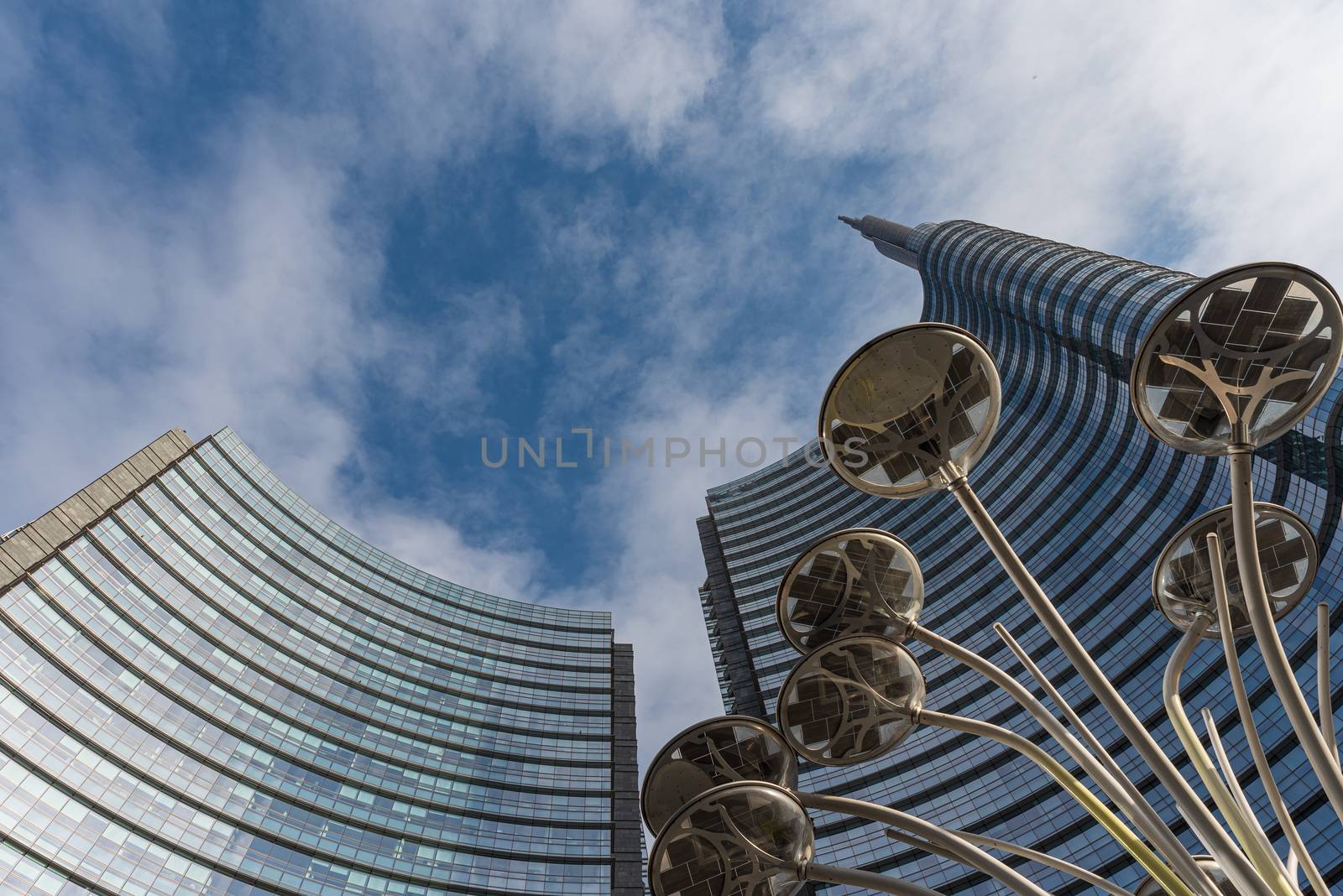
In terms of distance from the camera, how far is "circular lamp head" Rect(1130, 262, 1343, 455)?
9.98 m

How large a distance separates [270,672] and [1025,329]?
79.5 metres

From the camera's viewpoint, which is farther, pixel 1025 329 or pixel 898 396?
pixel 1025 329

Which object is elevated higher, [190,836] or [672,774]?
[190,836]

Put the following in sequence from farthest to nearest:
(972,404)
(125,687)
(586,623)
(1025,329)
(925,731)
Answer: (1025,329) < (586,623) < (925,731) < (125,687) < (972,404)

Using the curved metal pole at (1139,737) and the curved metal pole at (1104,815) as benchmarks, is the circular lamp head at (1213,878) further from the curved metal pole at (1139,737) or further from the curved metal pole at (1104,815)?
the curved metal pole at (1139,737)

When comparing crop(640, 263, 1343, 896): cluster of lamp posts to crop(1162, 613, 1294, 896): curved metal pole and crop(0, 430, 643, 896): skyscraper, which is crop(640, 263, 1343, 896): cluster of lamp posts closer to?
crop(1162, 613, 1294, 896): curved metal pole

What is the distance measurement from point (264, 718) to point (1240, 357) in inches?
2067

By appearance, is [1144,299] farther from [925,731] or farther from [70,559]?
[70,559]

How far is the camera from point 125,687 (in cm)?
4022

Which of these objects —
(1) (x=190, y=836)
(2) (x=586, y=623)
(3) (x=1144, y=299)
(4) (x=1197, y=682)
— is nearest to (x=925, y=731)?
(4) (x=1197, y=682)

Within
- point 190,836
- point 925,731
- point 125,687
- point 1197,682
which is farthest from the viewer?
point 925,731

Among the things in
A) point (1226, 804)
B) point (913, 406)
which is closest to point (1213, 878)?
point (1226, 804)

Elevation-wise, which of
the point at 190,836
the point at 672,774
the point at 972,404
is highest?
the point at 190,836

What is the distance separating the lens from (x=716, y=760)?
43.9ft
